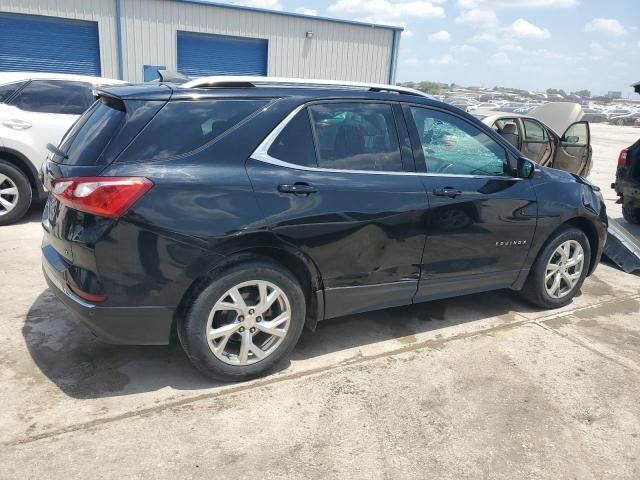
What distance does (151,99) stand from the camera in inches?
119

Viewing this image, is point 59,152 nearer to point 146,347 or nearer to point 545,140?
point 146,347

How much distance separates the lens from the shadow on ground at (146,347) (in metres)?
3.29

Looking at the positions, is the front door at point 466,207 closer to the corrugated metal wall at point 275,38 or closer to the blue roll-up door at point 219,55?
the corrugated metal wall at point 275,38

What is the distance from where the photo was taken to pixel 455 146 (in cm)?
404

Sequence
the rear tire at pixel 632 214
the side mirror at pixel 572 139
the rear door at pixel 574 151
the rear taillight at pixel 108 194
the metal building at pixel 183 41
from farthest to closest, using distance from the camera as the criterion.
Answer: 1. the metal building at pixel 183 41
2. the side mirror at pixel 572 139
3. the rear door at pixel 574 151
4. the rear tire at pixel 632 214
5. the rear taillight at pixel 108 194

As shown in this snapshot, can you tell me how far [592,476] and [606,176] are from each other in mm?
13246

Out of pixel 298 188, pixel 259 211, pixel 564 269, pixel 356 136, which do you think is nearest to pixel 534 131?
pixel 564 269

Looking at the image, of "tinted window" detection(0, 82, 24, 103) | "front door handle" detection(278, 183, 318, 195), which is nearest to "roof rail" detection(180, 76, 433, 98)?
"front door handle" detection(278, 183, 318, 195)

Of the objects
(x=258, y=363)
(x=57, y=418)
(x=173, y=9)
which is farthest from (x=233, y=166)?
(x=173, y=9)

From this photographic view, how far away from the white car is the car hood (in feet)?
27.6

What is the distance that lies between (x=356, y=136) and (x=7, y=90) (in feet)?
16.8

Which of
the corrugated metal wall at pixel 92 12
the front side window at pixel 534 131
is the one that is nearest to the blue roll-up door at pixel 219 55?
the corrugated metal wall at pixel 92 12

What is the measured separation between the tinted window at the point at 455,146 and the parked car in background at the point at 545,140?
5.10 m

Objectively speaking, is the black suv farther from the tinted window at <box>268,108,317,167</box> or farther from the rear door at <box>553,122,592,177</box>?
the rear door at <box>553,122,592,177</box>
